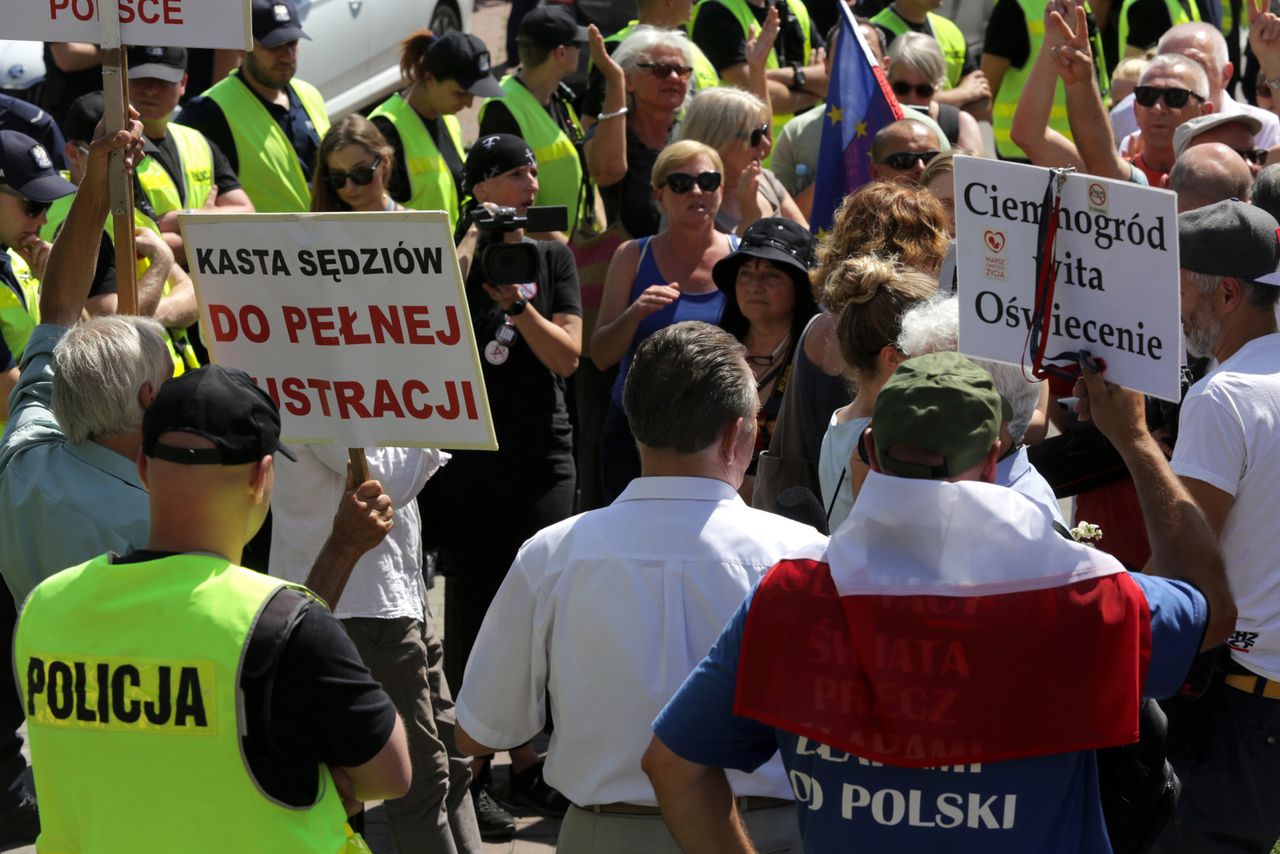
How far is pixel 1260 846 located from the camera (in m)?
3.65

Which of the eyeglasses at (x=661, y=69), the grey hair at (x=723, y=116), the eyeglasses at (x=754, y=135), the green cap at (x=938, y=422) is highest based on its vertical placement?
the eyeglasses at (x=661, y=69)

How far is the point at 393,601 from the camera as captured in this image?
13.9 feet

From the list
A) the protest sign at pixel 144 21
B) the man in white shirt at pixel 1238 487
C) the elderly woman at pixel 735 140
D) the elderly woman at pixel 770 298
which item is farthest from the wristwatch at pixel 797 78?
the man in white shirt at pixel 1238 487

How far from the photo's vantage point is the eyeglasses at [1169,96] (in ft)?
22.0

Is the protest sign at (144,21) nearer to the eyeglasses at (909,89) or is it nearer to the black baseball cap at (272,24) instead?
the black baseball cap at (272,24)

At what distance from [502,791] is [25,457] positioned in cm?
234

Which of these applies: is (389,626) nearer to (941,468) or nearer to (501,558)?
(501,558)

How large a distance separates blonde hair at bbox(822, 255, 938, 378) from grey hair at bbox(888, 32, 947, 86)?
354 centimetres

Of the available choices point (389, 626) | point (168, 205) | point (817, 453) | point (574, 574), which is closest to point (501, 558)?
point (389, 626)

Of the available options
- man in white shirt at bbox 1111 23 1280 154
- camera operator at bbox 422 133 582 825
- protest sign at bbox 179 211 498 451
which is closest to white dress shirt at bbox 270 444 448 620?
protest sign at bbox 179 211 498 451

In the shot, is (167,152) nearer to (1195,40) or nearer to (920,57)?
(920,57)

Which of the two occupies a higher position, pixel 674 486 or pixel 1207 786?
pixel 674 486

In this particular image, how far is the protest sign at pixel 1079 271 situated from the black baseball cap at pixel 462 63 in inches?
160

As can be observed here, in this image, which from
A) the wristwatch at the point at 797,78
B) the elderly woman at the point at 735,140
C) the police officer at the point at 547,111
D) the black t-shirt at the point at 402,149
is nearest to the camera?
the elderly woman at the point at 735,140
